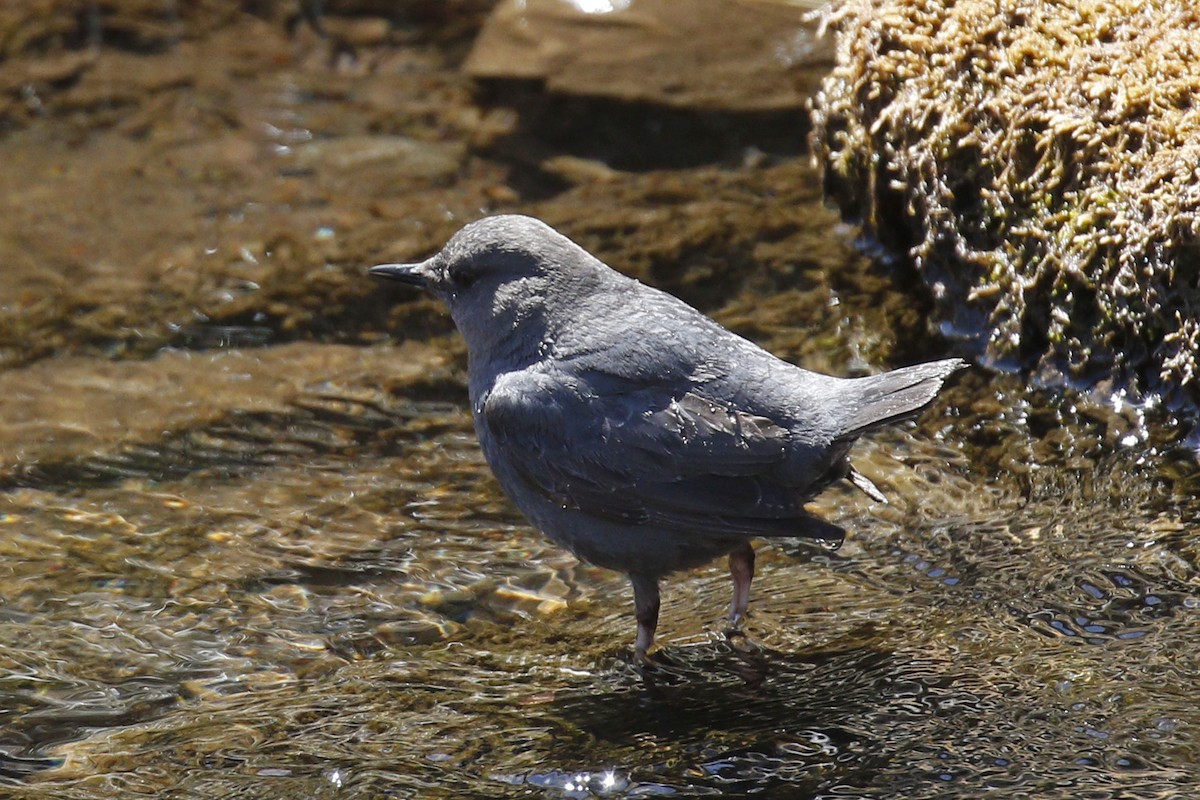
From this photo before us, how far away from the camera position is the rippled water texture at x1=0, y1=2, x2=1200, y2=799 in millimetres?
3314

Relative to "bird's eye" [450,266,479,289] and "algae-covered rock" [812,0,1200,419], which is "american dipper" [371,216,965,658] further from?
"algae-covered rock" [812,0,1200,419]

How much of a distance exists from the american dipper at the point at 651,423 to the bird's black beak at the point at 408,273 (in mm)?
408

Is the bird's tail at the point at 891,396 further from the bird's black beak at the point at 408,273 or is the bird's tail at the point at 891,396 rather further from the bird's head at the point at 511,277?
the bird's black beak at the point at 408,273

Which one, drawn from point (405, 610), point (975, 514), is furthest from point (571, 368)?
point (975, 514)

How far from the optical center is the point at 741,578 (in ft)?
13.4

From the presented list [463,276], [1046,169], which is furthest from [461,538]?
[1046,169]

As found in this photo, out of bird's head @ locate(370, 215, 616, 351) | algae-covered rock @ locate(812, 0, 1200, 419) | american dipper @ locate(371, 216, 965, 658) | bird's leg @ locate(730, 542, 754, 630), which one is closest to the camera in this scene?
american dipper @ locate(371, 216, 965, 658)

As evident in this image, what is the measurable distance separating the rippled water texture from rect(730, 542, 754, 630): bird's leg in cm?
8

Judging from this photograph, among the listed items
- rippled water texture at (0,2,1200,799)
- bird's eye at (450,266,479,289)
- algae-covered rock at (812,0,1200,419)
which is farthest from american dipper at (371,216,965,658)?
algae-covered rock at (812,0,1200,419)

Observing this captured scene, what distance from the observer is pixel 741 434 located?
391cm

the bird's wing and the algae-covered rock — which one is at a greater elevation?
the algae-covered rock

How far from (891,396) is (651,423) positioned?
2.30 feet

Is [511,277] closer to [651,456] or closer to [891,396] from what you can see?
[651,456]

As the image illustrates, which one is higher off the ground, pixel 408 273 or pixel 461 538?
pixel 408 273
